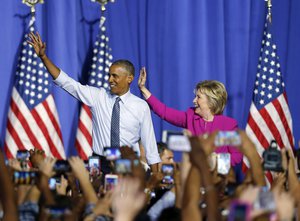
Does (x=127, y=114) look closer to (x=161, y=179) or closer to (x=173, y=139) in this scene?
(x=161, y=179)

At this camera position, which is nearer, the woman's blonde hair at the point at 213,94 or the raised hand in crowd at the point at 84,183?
the raised hand in crowd at the point at 84,183

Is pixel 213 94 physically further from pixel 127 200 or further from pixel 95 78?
pixel 127 200

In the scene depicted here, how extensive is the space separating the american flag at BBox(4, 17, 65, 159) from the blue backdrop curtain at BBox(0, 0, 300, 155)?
0.23 m

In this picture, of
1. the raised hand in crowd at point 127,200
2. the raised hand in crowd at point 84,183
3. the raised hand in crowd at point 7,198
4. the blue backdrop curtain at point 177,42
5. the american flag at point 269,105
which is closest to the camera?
the raised hand in crowd at point 127,200

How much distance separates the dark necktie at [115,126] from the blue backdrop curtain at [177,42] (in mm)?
1415

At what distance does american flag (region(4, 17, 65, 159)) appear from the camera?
8078mm

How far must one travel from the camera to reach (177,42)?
8.51m

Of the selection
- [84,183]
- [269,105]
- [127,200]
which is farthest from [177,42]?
[127,200]

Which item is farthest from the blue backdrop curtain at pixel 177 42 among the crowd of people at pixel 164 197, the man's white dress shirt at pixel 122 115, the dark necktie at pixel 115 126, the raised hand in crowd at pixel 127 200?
the raised hand in crowd at pixel 127 200

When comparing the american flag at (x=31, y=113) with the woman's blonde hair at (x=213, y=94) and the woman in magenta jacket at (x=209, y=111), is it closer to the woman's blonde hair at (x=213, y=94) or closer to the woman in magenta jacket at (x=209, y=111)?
the woman in magenta jacket at (x=209, y=111)

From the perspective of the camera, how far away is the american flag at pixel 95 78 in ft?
26.8

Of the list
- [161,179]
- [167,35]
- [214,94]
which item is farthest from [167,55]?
[161,179]

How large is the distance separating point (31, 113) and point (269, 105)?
7.35 feet

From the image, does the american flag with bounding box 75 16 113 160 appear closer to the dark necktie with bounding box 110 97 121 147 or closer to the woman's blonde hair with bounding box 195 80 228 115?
the dark necktie with bounding box 110 97 121 147
